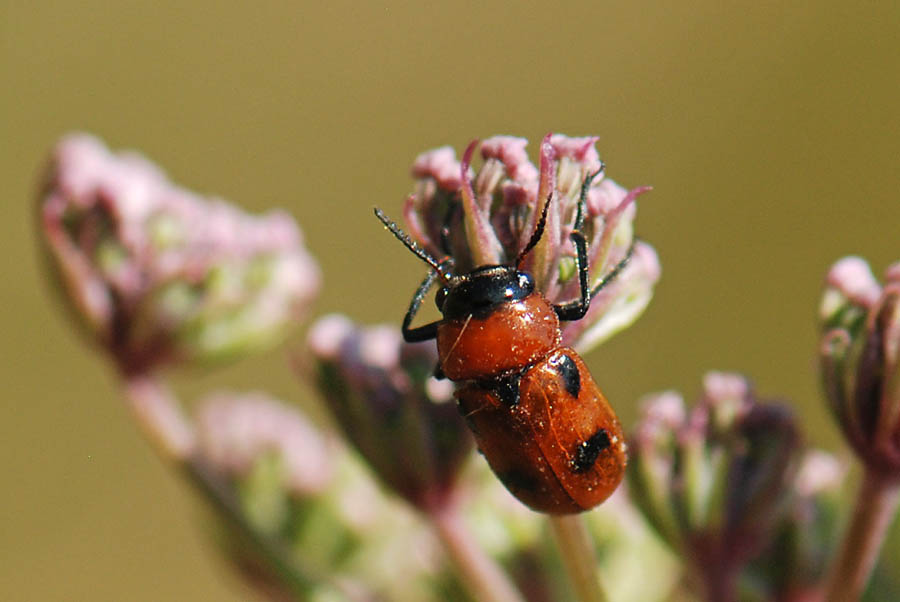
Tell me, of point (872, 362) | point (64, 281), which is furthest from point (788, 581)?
point (64, 281)

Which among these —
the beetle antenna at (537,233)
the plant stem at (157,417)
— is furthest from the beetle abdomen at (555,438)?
the plant stem at (157,417)

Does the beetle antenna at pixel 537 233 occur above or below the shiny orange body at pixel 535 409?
above

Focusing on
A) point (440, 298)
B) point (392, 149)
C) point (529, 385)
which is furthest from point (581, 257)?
point (392, 149)

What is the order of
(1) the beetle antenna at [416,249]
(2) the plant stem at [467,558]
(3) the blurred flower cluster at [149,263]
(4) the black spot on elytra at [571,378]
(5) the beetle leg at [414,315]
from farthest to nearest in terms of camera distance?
1. (3) the blurred flower cluster at [149,263]
2. (2) the plant stem at [467,558]
3. (5) the beetle leg at [414,315]
4. (1) the beetle antenna at [416,249]
5. (4) the black spot on elytra at [571,378]

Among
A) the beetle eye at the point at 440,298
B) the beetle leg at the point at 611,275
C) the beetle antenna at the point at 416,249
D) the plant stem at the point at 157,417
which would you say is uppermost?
the beetle antenna at the point at 416,249

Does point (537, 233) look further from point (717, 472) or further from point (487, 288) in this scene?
point (717, 472)

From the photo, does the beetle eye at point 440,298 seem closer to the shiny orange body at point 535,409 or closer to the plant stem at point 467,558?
the shiny orange body at point 535,409

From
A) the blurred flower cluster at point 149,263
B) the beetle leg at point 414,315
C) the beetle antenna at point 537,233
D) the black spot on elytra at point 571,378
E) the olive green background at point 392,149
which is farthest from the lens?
the olive green background at point 392,149

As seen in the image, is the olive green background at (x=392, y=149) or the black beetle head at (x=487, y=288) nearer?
the black beetle head at (x=487, y=288)
